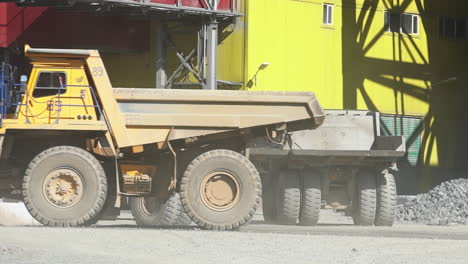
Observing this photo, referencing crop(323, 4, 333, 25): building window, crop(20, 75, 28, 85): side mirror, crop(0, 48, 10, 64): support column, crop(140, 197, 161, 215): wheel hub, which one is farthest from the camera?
crop(323, 4, 333, 25): building window

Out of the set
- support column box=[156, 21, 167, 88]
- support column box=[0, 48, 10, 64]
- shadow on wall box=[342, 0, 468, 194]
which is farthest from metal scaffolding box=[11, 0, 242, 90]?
shadow on wall box=[342, 0, 468, 194]

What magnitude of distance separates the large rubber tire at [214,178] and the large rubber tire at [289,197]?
4.07 m

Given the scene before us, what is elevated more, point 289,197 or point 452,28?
point 452,28

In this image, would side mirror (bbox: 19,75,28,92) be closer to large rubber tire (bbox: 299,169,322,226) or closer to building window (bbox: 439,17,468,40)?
large rubber tire (bbox: 299,169,322,226)

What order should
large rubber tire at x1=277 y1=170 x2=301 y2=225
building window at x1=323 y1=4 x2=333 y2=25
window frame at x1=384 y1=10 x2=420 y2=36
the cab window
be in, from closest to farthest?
the cab window < large rubber tire at x1=277 y1=170 x2=301 y2=225 < building window at x1=323 y1=4 x2=333 y2=25 < window frame at x1=384 y1=10 x2=420 y2=36

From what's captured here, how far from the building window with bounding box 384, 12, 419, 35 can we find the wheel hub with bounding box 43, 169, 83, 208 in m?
21.0

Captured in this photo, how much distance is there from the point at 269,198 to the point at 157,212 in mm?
2824

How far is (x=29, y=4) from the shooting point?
31.0m

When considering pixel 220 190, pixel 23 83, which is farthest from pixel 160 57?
pixel 23 83

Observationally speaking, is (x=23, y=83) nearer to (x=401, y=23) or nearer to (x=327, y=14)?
(x=327, y=14)

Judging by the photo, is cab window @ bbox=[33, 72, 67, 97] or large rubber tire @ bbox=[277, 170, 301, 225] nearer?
cab window @ bbox=[33, 72, 67, 97]

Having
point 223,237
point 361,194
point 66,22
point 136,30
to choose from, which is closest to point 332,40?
point 136,30

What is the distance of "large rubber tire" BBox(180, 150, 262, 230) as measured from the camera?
63.3ft

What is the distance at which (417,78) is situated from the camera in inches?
1521
